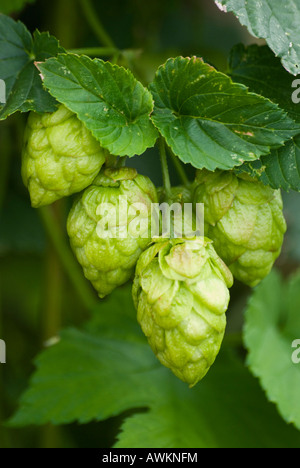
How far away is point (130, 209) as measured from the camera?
706mm

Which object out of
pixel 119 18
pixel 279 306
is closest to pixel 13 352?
pixel 279 306

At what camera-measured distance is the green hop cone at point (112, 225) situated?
70 centimetres

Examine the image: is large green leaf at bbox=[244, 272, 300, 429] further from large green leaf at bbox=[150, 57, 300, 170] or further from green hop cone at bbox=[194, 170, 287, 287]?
large green leaf at bbox=[150, 57, 300, 170]

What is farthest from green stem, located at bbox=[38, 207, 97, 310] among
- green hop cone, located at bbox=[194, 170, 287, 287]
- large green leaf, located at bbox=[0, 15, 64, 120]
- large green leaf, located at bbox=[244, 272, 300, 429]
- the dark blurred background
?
green hop cone, located at bbox=[194, 170, 287, 287]

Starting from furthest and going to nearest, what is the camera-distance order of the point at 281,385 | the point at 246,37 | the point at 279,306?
the point at 246,37 < the point at 279,306 < the point at 281,385

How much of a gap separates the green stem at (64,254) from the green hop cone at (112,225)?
26.9 inches

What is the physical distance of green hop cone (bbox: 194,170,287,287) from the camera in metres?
0.75

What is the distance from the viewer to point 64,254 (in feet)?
4.75

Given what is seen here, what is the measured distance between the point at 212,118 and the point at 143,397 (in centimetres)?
80

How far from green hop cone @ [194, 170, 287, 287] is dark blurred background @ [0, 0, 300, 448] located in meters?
0.62

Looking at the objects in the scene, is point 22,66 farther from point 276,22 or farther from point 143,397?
point 143,397

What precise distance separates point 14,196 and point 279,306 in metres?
0.80

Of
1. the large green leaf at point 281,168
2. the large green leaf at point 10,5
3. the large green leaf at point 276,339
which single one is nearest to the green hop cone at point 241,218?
the large green leaf at point 281,168
